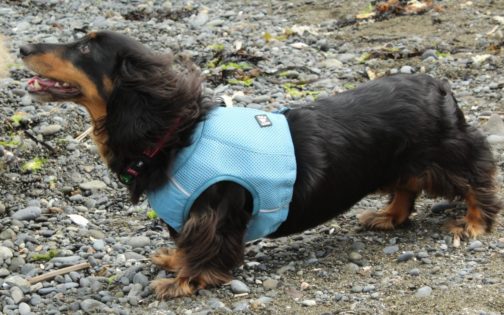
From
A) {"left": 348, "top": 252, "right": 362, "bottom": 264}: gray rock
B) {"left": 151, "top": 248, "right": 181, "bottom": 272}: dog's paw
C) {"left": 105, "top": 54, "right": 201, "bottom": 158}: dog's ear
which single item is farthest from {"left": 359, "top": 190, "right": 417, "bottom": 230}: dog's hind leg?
{"left": 105, "top": 54, "right": 201, "bottom": 158}: dog's ear

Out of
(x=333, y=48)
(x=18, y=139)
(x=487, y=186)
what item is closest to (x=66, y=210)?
(x=18, y=139)

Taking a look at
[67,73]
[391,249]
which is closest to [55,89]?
[67,73]

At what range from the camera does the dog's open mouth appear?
4.58 metres

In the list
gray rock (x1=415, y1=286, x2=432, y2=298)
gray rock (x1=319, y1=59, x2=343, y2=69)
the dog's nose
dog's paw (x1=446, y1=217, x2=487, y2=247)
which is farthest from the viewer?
gray rock (x1=319, y1=59, x2=343, y2=69)

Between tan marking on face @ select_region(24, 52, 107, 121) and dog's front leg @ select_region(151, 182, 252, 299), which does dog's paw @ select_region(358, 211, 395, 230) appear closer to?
dog's front leg @ select_region(151, 182, 252, 299)

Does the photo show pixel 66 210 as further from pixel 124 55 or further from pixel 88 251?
pixel 124 55

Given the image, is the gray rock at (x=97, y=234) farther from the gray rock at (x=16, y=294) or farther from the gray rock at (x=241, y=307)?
the gray rock at (x=241, y=307)

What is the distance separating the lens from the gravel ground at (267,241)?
14.9 ft

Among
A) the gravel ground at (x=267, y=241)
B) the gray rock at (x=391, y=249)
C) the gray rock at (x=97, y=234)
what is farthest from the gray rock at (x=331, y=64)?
the gray rock at (x=97, y=234)

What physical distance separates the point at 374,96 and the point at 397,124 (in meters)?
0.22

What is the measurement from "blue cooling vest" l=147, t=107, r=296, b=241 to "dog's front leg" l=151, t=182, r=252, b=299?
6 cm

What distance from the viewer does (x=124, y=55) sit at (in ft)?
15.0

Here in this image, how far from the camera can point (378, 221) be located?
5539 millimetres

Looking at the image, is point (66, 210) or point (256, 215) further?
point (66, 210)
